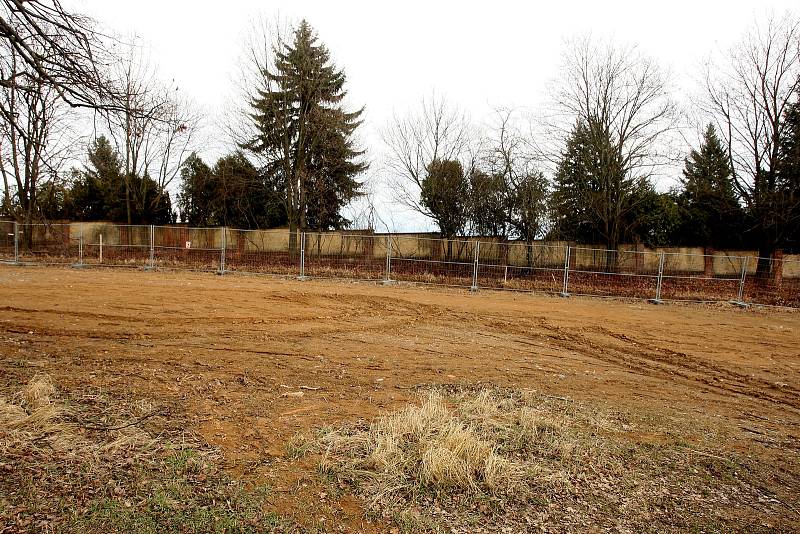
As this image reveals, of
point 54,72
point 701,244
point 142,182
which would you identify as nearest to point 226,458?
point 54,72

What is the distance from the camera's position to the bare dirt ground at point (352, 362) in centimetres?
439

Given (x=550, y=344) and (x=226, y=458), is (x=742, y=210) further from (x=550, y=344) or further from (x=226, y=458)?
(x=226, y=458)

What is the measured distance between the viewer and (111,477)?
3.33m

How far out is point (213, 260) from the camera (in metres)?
19.8

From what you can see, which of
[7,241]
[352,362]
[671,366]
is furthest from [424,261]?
[7,241]

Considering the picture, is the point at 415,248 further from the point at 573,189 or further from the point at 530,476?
the point at 530,476

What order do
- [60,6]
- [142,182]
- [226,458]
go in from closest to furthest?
[226,458] < [60,6] < [142,182]

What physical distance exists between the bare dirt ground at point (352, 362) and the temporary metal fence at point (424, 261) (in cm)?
397

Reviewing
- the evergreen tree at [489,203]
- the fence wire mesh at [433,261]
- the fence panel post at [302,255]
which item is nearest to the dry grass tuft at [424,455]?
the fence wire mesh at [433,261]

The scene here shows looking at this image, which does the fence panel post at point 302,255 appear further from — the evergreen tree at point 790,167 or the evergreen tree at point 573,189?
the evergreen tree at point 790,167

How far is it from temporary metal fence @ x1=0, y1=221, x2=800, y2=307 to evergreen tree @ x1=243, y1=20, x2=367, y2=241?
4.38m

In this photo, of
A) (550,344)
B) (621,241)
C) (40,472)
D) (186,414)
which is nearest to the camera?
(40,472)

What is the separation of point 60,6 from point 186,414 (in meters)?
5.31

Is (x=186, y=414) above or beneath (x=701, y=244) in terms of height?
beneath
